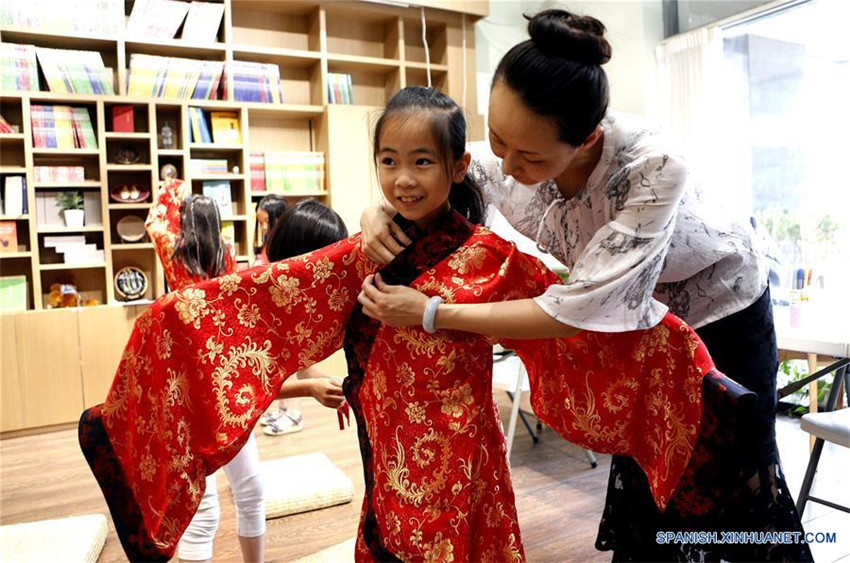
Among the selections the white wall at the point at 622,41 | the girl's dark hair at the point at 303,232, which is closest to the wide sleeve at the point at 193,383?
the girl's dark hair at the point at 303,232

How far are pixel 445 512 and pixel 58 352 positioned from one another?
349cm

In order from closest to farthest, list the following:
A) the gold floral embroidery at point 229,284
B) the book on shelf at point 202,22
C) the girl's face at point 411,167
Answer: the girl's face at point 411,167, the gold floral embroidery at point 229,284, the book on shelf at point 202,22

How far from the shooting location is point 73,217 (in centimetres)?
396

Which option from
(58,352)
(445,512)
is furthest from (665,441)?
(58,352)

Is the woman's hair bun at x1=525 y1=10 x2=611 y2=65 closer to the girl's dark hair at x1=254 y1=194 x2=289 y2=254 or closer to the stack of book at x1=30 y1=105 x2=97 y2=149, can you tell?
the girl's dark hair at x1=254 y1=194 x2=289 y2=254

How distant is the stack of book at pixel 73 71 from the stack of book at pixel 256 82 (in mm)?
832

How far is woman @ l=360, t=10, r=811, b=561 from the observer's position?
93 cm

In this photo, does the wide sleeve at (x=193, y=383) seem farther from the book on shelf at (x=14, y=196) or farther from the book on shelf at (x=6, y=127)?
the book on shelf at (x=6, y=127)

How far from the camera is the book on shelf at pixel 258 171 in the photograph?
4.48 m

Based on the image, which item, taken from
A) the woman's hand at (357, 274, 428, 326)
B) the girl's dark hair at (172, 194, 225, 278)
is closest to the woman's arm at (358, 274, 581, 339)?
the woman's hand at (357, 274, 428, 326)

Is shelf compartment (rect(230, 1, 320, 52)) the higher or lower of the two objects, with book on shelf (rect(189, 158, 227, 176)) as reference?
higher

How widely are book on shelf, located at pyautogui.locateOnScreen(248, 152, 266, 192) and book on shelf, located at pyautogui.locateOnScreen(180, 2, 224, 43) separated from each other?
2.73 ft

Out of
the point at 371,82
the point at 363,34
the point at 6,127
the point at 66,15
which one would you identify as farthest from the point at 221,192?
the point at 363,34

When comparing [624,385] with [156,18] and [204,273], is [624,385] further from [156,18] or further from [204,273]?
[156,18]
